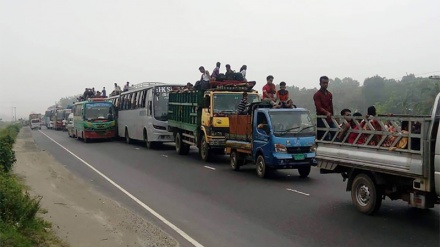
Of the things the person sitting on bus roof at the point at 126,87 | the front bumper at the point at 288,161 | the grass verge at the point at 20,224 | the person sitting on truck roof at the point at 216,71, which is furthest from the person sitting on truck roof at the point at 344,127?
the person sitting on bus roof at the point at 126,87

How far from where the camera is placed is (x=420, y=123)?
7359mm

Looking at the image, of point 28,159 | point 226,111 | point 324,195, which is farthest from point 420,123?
point 28,159

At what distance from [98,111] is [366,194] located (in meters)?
26.1

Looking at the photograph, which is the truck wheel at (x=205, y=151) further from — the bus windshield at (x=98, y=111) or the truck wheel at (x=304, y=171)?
the bus windshield at (x=98, y=111)

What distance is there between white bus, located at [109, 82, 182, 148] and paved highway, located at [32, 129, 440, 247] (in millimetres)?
8628

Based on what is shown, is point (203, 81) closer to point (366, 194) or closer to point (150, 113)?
point (150, 113)

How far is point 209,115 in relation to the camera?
17703mm

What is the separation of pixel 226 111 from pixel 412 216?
10126 mm

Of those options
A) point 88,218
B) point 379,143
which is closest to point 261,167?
point 379,143

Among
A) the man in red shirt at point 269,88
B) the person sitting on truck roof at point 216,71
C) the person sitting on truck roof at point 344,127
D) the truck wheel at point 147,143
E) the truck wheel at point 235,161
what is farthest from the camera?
the truck wheel at point 147,143

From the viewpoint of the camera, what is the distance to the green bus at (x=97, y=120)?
31.8 metres

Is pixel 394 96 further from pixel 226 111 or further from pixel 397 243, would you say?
pixel 397 243

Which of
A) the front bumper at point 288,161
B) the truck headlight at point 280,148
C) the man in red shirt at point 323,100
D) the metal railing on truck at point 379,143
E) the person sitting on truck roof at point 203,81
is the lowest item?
the front bumper at point 288,161

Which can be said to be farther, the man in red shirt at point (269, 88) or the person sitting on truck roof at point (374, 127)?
the man in red shirt at point (269, 88)
